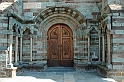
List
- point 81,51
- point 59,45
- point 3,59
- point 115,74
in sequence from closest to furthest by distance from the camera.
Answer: point 115,74 → point 3,59 → point 81,51 → point 59,45

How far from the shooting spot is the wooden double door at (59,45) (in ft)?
29.6

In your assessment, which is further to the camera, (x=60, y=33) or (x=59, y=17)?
(x=60, y=33)

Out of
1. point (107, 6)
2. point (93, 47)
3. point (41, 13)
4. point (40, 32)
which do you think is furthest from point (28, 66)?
point (107, 6)

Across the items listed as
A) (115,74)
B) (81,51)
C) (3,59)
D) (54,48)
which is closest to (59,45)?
(54,48)

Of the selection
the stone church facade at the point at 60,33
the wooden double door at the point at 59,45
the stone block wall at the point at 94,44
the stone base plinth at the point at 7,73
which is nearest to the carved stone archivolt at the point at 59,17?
the stone church facade at the point at 60,33

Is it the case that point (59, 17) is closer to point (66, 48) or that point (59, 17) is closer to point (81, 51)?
point (66, 48)

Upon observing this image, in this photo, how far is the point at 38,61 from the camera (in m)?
8.57

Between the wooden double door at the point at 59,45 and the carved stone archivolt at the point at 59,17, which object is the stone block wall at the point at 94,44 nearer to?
the carved stone archivolt at the point at 59,17

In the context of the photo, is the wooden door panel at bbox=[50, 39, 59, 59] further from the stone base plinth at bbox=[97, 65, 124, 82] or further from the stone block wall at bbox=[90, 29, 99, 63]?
the stone base plinth at bbox=[97, 65, 124, 82]

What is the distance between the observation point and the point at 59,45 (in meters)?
9.02

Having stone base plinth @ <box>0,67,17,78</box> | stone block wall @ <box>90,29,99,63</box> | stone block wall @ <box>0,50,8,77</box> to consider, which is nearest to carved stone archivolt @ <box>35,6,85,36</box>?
stone block wall @ <box>90,29,99,63</box>

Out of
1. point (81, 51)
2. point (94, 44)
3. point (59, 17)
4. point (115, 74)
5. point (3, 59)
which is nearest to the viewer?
point (115, 74)

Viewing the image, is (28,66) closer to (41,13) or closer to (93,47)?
(41,13)

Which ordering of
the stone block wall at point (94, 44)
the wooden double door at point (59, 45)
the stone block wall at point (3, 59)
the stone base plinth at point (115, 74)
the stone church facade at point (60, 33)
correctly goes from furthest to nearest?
1. the wooden double door at point (59, 45)
2. the stone block wall at point (94, 44)
3. the stone church facade at point (60, 33)
4. the stone block wall at point (3, 59)
5. the stone base plinth at point (115, 74)
